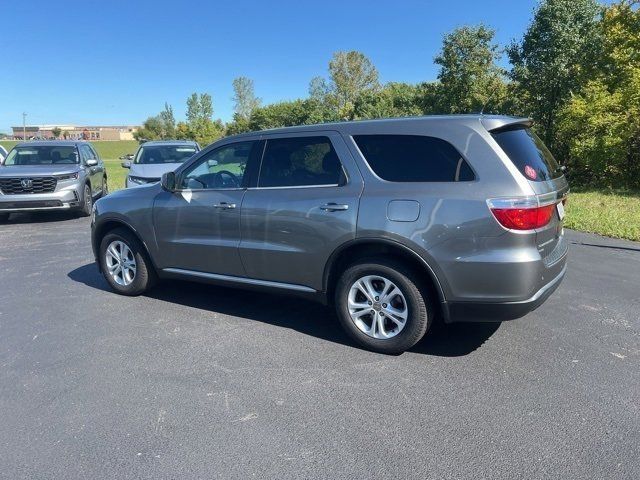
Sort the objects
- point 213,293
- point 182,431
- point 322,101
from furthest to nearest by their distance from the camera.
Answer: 1. point 322,101
2. point 213,293
3. point 182,431

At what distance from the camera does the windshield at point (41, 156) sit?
39.5 ft

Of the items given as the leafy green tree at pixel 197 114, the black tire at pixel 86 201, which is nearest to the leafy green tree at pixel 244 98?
the leafy green tree at pixel 197 114

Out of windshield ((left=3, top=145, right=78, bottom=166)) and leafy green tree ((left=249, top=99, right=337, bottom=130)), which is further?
leafy green tree ((left=249, top=99, right=337, bottom=130))

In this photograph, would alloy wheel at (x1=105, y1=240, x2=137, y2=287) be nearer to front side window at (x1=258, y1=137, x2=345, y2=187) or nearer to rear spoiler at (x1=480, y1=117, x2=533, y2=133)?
front side window at (x1=258, y1=137, x2=345, y2=187)

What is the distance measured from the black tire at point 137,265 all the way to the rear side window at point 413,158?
2680 millimetres

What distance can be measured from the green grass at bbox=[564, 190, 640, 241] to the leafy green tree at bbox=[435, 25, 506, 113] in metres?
8.24

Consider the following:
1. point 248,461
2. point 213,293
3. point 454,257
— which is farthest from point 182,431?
point 213,293

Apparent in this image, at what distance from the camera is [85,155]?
12734 mm

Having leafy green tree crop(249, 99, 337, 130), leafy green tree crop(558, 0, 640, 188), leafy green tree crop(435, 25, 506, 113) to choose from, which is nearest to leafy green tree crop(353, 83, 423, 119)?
leafy green tree crop(249, 99, 337, 130)

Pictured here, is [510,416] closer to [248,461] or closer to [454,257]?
[454,257]

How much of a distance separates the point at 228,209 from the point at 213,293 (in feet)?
4.66

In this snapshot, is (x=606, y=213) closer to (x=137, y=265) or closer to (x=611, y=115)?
(x=611, y=115)

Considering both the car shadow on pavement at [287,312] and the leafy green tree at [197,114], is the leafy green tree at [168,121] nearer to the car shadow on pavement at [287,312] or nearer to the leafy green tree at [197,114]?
the leafy green tree at [197,114]

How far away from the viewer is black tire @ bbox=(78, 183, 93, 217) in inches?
450
